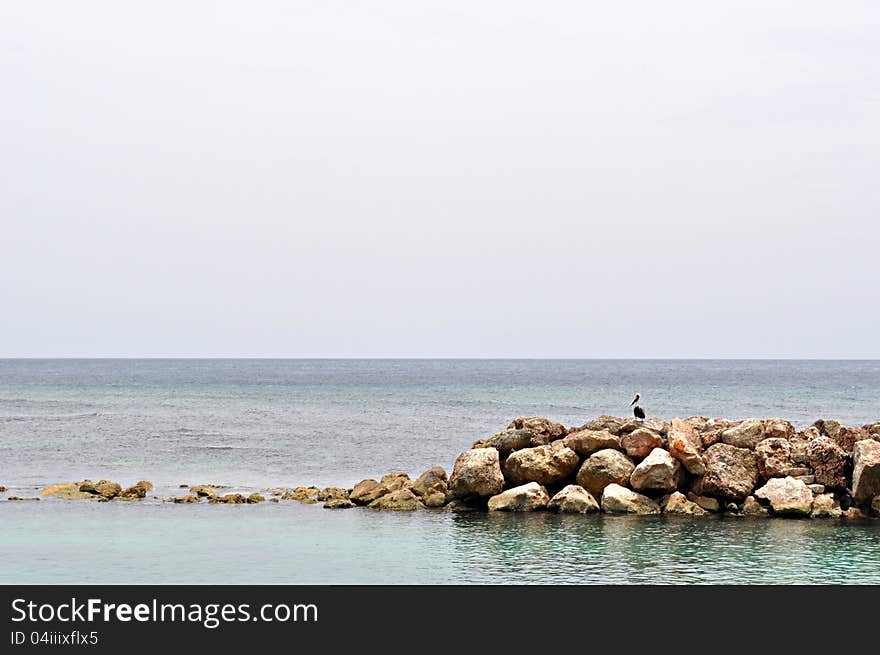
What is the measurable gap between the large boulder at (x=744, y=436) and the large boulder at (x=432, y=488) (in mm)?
8956

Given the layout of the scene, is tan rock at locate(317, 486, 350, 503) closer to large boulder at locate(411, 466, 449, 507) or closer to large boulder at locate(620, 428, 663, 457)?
large boulder at locate(411, 466, 449, 507)

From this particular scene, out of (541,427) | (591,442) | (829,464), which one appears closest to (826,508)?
(829,464)

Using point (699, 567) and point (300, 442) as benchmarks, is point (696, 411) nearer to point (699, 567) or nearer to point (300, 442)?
point (300, 442)

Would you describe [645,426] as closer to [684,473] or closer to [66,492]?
[684,473]

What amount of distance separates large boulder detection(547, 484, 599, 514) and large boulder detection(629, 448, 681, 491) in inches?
59.1

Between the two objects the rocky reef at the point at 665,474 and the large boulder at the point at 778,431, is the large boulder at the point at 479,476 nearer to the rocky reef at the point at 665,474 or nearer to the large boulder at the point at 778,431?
the rocky reef at the point at 665,474

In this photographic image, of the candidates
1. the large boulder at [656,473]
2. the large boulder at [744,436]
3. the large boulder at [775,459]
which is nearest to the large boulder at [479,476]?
the large boulder at [656,473]

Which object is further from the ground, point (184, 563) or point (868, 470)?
point (868, 470)

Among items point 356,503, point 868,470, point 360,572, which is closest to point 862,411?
point 868,470

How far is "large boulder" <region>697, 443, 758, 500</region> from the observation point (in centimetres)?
2823

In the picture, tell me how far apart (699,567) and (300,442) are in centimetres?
3400

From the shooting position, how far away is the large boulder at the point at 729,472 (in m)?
28.2

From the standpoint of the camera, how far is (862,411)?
79.4 meters

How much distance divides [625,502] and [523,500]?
3.01 m
